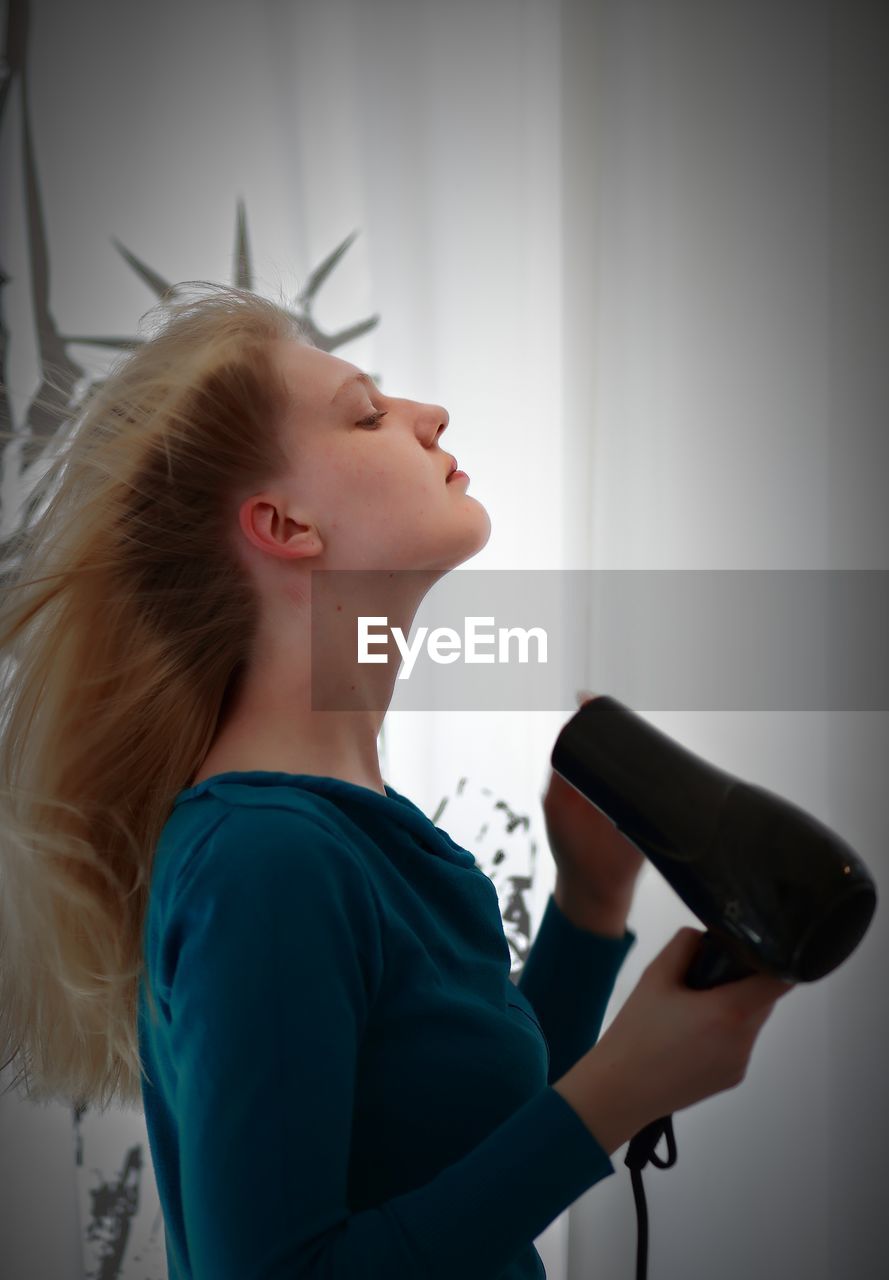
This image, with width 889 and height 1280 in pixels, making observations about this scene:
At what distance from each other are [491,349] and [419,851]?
68 centimetres

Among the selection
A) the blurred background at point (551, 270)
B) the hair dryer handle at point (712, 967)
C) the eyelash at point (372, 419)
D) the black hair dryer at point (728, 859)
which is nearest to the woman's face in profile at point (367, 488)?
the eyelash at point (372, 419)

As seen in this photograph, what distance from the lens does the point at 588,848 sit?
0.69m

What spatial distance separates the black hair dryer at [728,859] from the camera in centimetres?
45

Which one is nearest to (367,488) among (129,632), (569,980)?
(129,632)

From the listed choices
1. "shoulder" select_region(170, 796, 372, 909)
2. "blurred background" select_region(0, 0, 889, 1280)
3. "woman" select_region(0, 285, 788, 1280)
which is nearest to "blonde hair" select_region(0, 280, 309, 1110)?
"woman" select_region(0, 285, 788, 1280)

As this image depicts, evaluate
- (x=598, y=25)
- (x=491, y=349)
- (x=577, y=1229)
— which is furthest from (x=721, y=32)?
(x=577, y=1229)

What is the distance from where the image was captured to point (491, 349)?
1.11 m

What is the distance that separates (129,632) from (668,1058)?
16.3 inches

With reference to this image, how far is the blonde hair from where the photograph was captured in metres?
0.64

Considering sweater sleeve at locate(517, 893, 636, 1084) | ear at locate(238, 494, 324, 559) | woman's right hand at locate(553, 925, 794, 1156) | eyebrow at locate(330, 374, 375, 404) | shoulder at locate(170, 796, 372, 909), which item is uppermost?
eyebrow at locate(330, 374, 375, 404)

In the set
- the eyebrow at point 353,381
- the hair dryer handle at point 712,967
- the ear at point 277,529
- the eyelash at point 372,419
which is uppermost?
the eyebrow at point 353,381

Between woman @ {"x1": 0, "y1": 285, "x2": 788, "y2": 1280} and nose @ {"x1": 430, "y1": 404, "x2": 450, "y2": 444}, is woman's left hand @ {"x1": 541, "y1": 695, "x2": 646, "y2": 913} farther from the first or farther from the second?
nose @ {"x1": 430, "y1": 404, "x2": 450, "y2": 444}

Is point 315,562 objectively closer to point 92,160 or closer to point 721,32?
point 92,160

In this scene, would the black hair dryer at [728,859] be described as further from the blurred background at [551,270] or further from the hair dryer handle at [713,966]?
the blurred background at [551,270]
